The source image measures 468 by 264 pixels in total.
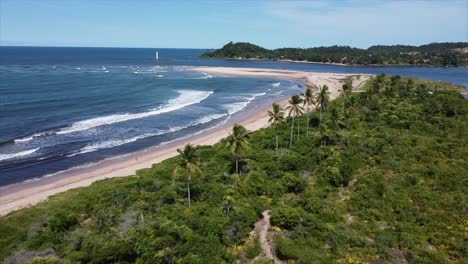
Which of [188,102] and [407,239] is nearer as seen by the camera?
[407,239]

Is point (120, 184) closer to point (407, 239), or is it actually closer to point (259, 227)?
point (259, 227)

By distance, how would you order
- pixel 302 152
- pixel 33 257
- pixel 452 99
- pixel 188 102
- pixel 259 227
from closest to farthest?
pixel 33 257, pixel 259 227, pixel 302 152, pixel 452 99, pixel 188 102

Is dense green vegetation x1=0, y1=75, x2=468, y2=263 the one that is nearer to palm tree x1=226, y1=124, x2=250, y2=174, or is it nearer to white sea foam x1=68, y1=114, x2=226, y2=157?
palm tree x1=226, y1=124, x2=250, y2=174

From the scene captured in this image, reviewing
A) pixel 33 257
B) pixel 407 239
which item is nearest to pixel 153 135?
pixel 33 257

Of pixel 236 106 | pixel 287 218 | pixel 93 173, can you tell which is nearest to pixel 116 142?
pixel 93 173

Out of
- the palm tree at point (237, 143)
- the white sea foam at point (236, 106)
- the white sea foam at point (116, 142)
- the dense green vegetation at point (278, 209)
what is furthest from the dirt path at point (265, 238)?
the white sea foam at point (236, 106)

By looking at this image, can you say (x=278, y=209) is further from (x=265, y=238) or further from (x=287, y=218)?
(x=265, y=238)
